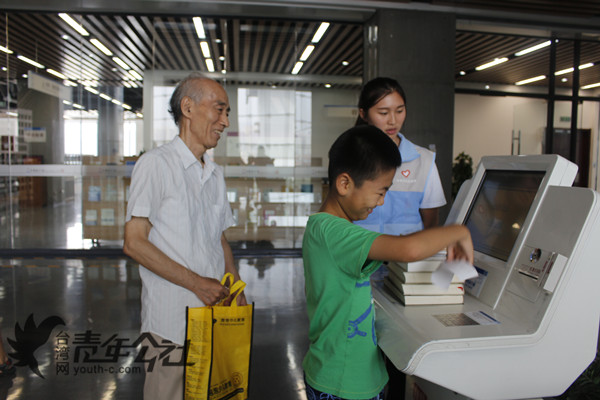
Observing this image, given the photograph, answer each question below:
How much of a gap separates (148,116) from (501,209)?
6.84 meters

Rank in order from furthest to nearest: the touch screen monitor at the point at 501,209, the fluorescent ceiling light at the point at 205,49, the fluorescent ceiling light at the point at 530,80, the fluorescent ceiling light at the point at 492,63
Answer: the fluorescent ceiling light at the point at 530,80 < the fluorescent ceiling light at the point at 492,63 < the fluorescent ceiling light at the point at 205,49 < the touch screen monitor at the point at 501,209

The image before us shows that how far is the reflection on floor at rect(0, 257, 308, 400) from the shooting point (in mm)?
2768

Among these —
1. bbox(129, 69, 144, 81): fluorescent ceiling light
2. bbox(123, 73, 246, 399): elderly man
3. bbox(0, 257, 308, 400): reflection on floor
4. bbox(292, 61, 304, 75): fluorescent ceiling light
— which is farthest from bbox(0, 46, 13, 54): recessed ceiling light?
bbox(123, 73, 246, 399): elderly man

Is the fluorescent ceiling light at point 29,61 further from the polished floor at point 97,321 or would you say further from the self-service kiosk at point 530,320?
the self-service kiosk at point 530,320

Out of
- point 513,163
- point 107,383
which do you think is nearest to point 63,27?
point 107,383

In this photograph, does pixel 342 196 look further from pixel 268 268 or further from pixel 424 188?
pixel 268 268

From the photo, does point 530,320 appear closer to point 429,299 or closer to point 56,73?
point 429,299

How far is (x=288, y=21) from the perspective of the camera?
639cm

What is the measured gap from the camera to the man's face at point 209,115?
1682mm

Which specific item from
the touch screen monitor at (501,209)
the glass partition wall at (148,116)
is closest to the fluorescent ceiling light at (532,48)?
the glass partition wall at (148,116)

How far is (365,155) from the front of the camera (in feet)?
3.78

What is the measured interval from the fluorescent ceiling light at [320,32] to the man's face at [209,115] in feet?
17.2

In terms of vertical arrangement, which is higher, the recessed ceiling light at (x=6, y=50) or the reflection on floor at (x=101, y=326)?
the recessed ceiling light at (x=6, y=50)

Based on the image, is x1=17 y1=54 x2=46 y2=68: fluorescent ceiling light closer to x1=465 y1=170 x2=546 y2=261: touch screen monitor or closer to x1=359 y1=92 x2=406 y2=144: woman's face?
x1=359 y1=92 x2=406 y2=144: woman's face
